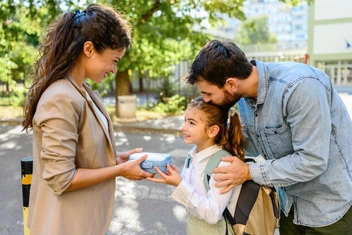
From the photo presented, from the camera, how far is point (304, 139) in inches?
71.3

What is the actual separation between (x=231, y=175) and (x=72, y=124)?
0.84m

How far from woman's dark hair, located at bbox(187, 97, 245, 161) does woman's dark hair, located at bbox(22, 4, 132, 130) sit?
65cm

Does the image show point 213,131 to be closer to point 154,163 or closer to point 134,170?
point 154,163

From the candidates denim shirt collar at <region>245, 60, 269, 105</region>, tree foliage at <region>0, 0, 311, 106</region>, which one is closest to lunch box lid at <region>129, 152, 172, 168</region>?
denim shirt collar at <region>245, 60, 269, 105</region>

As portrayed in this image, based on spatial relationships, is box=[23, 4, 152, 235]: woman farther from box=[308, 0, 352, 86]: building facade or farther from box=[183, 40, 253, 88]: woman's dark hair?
box=[308, 0, 352, 86]: building facade

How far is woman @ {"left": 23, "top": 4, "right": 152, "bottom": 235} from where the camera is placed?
5.56 feet

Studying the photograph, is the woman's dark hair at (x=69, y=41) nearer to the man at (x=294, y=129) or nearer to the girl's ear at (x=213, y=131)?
the man at (x=294, y=129)

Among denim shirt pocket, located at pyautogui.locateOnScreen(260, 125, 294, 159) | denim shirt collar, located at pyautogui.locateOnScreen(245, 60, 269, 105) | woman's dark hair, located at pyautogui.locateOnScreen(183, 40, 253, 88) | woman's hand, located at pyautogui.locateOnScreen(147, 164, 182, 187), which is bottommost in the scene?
woman's hand, located at pyautogui.locateOnScreen(147, 164, 182, 187)

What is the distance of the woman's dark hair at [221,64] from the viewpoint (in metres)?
1.92

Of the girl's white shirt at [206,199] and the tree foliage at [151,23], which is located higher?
the tree foliage at [151,23]

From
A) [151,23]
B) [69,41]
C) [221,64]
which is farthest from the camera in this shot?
[151,23]

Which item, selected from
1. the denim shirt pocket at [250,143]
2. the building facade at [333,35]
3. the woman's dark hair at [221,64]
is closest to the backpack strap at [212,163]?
the denim shirt pocket at [250,143]

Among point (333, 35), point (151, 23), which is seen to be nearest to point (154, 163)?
point (151, 23)

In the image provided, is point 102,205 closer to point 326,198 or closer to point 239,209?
point 239,209
